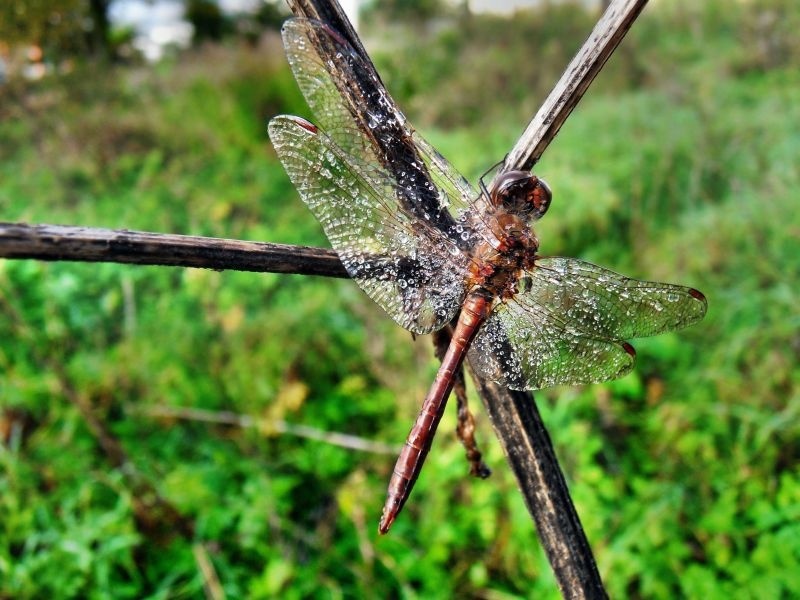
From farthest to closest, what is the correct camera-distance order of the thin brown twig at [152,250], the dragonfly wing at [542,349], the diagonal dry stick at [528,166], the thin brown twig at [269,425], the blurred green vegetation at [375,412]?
the thin brown twig at [269,425]
the blurred green vegetation at [375,412]
the dragonfly wing at [542,349]
the diagonal dry stick at [528,166]
the thin brown twig at [152,250]

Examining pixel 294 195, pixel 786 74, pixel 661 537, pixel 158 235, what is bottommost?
pixel 294 195

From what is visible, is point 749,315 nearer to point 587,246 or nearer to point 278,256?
point 587,246

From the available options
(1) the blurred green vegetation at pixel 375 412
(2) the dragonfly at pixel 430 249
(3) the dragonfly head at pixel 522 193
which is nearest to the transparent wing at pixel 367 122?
(2) the dragonfly at pixel 430 249

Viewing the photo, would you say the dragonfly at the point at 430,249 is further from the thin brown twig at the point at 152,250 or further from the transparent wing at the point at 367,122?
the thin brown twig at the point at 152,250

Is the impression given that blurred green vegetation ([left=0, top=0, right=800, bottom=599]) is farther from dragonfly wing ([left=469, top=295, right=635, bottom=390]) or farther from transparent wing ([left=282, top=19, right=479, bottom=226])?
transparent wing ([left=282, top=19, right=479, bottom=226])

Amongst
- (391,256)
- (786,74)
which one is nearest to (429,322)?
(391,256)

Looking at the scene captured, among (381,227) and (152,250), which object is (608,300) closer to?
(381,227)

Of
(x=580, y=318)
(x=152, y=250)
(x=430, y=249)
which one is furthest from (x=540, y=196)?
(x=152, y=250)
